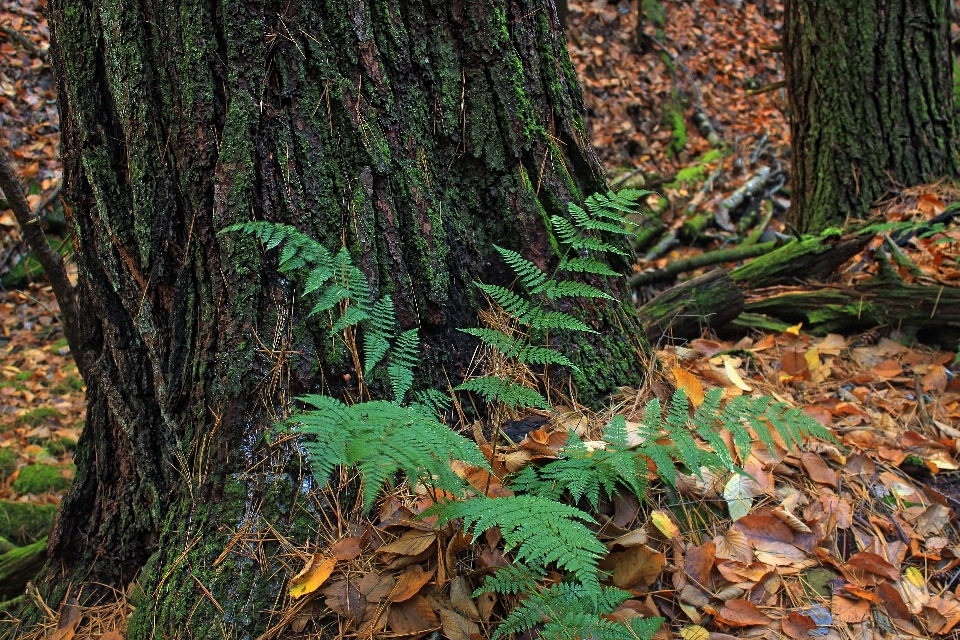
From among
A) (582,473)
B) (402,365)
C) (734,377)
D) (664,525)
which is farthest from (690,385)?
(402,365)

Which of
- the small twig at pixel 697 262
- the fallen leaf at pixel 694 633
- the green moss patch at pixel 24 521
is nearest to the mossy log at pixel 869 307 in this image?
the small twig at pixel 697 262

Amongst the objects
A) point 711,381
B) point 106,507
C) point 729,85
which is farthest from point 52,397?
point 729,85

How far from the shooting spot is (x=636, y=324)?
8.43ft

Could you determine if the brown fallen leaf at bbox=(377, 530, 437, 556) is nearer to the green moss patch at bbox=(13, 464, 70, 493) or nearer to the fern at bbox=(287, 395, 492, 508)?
the fern at bbox=(287, 395, 492, 508)

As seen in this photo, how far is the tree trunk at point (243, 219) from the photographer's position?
192cm

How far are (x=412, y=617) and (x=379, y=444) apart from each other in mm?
636

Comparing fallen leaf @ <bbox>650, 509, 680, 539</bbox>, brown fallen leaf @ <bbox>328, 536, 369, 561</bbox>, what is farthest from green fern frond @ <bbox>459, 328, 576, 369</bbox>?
brown fallen leaf @ <bbox>328, 536, 369, 561</bbox>

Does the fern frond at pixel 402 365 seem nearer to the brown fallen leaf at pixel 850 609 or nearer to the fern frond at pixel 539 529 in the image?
the fern frond at pixel 539 529

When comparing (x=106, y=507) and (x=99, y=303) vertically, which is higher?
(x=99, y=303)

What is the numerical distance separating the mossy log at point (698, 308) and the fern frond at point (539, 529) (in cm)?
186

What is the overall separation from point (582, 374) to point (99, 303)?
1681 mm

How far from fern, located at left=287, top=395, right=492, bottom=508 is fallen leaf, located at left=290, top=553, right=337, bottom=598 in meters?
0.49

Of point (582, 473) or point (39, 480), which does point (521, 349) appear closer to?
point (582, 473)

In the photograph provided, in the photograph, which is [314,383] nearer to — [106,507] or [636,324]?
[106,507]
